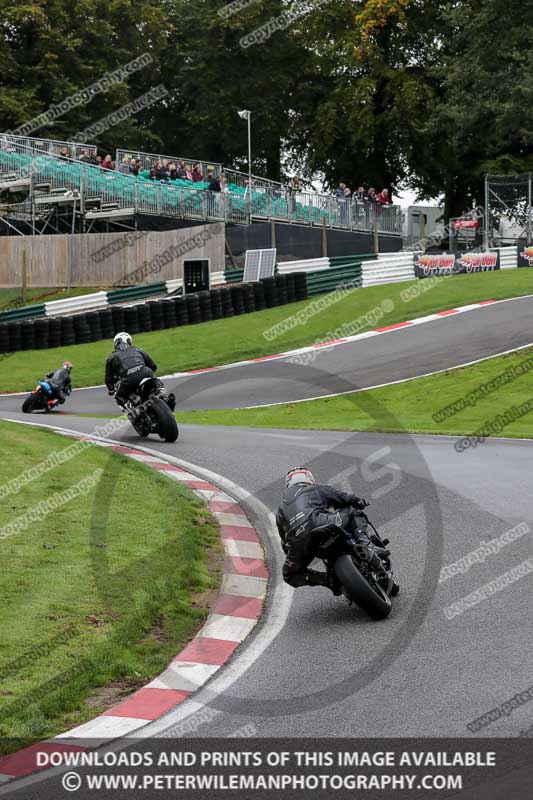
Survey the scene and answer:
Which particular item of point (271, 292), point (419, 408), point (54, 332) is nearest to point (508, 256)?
point (271, 292)

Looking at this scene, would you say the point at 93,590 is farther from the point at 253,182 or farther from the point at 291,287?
the point at 253,182

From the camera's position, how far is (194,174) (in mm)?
39938

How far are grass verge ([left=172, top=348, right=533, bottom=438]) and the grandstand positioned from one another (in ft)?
54.0

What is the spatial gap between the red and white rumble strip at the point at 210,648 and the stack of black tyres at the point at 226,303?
20.6 m

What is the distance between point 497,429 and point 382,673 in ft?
38.7

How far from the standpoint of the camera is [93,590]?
27.7 ft

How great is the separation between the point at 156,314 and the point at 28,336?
377cm

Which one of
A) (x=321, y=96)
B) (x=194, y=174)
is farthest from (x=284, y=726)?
(x=321, y=96)

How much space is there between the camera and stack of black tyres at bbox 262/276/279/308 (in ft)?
110

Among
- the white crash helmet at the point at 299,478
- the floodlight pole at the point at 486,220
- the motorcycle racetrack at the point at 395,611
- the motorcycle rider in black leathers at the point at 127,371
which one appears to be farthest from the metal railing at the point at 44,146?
the white crash helmet at the point at 299,478

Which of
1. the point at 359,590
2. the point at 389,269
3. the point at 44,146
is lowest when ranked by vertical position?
the point at 359,590

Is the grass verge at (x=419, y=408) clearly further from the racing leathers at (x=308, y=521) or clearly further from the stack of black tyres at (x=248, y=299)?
the stack of black tyres at (x=248, y=299)

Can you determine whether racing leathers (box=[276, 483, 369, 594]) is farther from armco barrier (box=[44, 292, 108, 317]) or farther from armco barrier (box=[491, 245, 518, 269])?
armco barrier (box=[491, 245, 518, 269])

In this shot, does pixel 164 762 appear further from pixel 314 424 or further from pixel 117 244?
pixel 117 244
